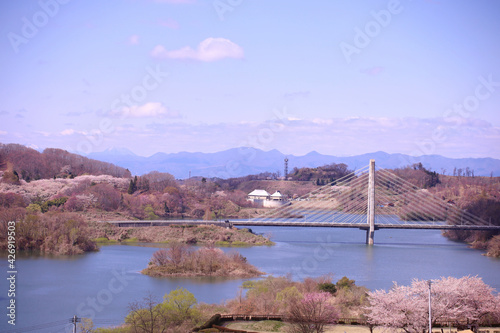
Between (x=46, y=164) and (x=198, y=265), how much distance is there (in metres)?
37.0

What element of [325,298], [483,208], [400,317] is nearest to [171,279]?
[325,298]

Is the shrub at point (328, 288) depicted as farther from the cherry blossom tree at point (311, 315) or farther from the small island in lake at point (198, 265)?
the small island in lake at point (198, 265)

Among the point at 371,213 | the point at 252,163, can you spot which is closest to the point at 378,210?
the point at 371,213

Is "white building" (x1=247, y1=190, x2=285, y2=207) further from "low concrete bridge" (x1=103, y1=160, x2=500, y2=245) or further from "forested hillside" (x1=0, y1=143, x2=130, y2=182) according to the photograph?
"forested hillside" (x1=0, y1=143, x2=130, y2=182)

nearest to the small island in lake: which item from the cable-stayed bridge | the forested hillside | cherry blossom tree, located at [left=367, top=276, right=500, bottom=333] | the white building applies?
cherry blossom tree, located at [left=367, top=276, right=500, bottom=333]

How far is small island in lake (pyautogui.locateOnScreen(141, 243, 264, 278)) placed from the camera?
23094 mm

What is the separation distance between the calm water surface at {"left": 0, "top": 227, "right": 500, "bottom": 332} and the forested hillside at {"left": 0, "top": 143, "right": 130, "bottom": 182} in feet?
83.0

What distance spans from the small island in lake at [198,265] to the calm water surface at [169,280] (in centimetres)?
79

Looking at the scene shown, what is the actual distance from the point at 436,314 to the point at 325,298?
3.37 m

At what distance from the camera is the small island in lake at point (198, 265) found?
23.1m

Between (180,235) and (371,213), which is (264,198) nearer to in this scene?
(371,213)

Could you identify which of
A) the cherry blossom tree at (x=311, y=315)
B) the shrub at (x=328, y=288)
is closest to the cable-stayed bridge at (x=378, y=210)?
the shrub at (x=328, y=288)

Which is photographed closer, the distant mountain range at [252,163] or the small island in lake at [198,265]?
the small island in lake at [198,265]

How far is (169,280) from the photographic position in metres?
21.9
